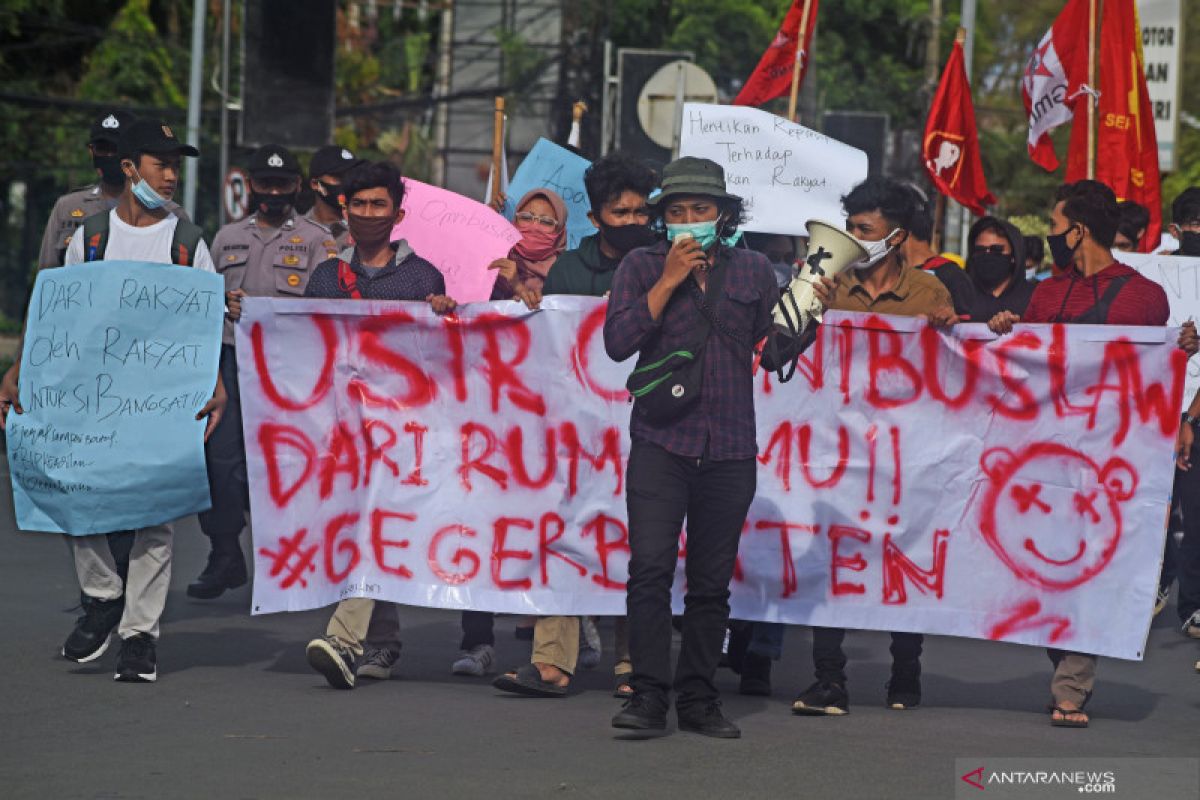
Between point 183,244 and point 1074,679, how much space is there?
3573 mm

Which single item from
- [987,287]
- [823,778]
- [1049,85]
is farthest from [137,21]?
[823,778]

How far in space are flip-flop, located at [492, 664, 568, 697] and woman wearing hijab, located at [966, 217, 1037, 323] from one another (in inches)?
99.8

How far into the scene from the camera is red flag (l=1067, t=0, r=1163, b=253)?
11.6 meters

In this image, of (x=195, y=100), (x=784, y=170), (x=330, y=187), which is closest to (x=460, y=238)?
(x=330, y=187)

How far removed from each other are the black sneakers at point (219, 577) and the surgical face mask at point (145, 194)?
→ 258 cm

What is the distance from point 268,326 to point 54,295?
78 cm

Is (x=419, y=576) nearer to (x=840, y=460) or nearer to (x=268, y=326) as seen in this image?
(x=268, y=326)

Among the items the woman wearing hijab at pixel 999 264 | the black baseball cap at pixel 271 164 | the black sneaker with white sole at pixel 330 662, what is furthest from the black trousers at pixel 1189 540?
the black baseball cap at pixel 271 164

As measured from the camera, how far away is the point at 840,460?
7.66 metres

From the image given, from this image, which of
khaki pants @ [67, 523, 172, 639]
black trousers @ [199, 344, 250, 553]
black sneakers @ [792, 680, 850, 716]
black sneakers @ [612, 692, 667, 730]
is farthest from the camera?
black trousers @ [199, 344, 250, 553]

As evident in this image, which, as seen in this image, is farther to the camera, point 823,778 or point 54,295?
point 54,295

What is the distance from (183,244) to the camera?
7887mm

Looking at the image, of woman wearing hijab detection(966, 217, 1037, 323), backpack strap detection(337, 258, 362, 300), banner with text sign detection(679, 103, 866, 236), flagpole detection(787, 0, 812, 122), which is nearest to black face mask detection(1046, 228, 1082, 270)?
woman wearing hijab detection(966, 217, 1037, 323)

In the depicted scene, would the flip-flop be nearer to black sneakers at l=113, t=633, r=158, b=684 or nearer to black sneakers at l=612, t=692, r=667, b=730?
black sneakers at l=612, t=692, r=667, b=730
